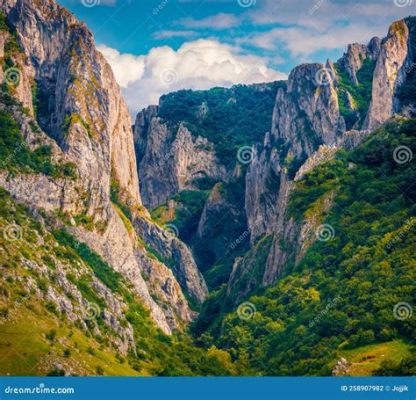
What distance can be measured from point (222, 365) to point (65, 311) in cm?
2800

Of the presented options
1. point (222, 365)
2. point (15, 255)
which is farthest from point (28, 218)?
point (222, 365)

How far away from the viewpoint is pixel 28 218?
159250 mm

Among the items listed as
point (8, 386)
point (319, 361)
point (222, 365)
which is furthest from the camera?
point (222, 365)

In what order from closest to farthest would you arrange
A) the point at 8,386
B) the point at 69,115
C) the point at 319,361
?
the point at 8,386
the point at 319,361
the point at 69,115

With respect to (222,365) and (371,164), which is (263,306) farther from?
(371,164)

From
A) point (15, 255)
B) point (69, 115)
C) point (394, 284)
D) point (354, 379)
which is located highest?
point (69, 115)

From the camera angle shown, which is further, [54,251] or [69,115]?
[69,115]

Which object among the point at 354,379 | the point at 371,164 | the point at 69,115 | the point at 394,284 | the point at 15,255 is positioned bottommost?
the point at 354,379

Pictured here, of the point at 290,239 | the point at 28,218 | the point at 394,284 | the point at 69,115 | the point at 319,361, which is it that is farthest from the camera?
the point at 69,115

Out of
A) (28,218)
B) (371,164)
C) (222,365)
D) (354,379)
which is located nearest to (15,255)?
(28,218)

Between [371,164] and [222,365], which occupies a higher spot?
[371,164]

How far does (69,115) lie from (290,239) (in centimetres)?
5478

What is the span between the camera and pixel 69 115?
647 feet

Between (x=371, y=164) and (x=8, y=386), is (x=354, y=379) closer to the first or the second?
(x=8, y=386)
